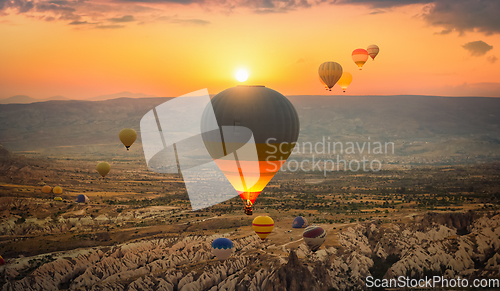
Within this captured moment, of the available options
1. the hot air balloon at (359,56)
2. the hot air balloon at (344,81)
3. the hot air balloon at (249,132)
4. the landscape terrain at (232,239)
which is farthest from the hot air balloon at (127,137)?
the hot air balloon at (249,132)

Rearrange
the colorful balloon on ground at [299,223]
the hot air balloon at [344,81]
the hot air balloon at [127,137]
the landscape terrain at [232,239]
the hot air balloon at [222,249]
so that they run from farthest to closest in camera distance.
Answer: the colorful balloon on ground at [299,223] < the hot air balloon at [127,137] < the hot air balloon at [344,81] < the hot air balloon at [222,249] < the landscape terrain at [232,239]

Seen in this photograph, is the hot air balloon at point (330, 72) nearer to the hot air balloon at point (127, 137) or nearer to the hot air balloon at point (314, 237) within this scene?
the hot air balloon at point (314, 237)

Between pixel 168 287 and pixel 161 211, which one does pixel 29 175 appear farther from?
pixel 168 287

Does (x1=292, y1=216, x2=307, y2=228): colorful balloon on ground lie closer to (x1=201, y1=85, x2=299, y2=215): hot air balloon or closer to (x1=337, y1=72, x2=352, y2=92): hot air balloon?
(x1=337, y1=72, x2=352, y2=92): hot air balloon

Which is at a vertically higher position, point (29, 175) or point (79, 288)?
point (29, 175)

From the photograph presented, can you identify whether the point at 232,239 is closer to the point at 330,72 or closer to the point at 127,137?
the point at 127,137

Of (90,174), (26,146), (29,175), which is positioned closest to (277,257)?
(29,175)

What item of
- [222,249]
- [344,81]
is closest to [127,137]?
[222,249]
